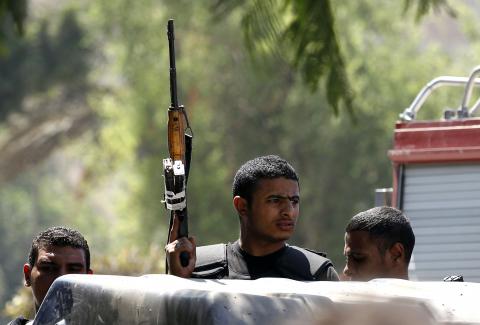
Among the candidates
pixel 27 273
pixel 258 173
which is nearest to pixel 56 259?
pixel 27 273

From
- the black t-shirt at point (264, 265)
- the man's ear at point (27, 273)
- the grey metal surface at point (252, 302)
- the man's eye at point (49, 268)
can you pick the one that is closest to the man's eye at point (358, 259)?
the black t-shirt at point (264, 265)

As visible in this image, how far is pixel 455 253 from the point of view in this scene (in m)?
7.62

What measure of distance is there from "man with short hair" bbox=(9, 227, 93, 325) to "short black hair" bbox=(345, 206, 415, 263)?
3.53 feet

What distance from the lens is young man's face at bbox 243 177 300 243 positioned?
565cm

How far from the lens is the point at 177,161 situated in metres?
5.33

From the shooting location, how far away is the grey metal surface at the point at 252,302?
3609mm

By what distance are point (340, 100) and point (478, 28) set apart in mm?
33546

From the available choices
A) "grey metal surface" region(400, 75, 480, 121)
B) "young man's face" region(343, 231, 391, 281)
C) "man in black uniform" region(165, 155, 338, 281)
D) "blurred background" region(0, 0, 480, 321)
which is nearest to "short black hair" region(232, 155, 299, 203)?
"man in black uniform" region(165, 155, 338, 281)

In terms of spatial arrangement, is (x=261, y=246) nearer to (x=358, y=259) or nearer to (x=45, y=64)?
(x=358, y=259)

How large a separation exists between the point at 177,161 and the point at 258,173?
561mm

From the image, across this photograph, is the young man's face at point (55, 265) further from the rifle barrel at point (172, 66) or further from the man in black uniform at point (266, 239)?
the rifle barrel at point (172, 66)

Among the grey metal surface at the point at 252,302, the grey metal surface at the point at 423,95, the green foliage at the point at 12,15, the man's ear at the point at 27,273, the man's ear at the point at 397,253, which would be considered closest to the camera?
the grey metal surface at the point at 252,302

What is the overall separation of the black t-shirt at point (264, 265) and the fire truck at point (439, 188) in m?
2.06

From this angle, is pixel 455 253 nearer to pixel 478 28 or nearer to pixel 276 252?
pixel 276 252
